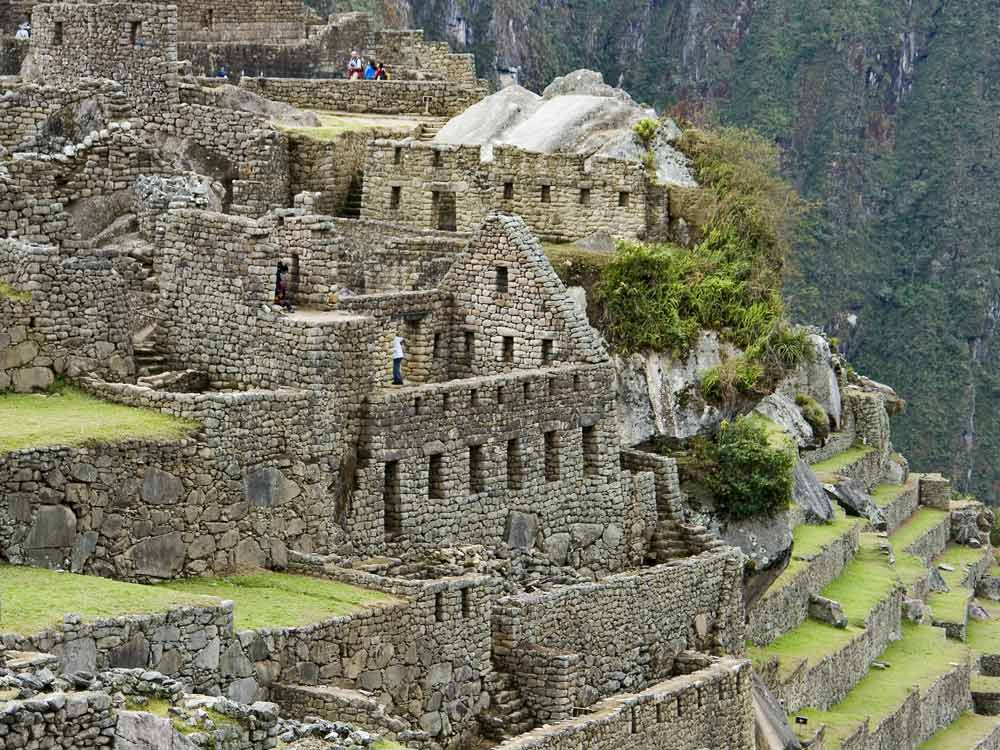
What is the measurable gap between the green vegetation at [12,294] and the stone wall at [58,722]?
9008 mm

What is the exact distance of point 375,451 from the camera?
30.7 meters

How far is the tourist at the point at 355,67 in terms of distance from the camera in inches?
1754

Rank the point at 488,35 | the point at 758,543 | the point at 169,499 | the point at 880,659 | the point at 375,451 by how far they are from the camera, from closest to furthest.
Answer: the point at 169,499 < the point at 375,451 < the point at 758,543 < the point at 880,659 < the point at 488,35

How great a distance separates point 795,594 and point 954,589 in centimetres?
1811

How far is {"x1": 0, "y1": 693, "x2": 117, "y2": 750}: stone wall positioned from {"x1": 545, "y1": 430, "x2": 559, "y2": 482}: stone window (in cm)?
1241

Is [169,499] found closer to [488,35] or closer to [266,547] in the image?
[266,547]

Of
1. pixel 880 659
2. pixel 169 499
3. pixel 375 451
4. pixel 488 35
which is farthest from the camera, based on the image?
pixel 488 35

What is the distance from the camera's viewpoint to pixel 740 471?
121 feet

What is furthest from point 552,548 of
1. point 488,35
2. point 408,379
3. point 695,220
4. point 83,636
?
point 488,35

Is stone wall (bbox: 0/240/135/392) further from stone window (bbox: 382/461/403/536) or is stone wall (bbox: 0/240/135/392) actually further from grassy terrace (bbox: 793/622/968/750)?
grassy terrace (bbox: 793/622/968/750)

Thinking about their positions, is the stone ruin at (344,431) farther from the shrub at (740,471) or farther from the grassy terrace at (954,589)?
the grassy terrace at (954,589)

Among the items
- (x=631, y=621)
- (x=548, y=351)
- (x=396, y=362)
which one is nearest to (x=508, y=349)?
(x=548, y=351)

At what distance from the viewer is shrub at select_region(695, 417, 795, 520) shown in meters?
36.9

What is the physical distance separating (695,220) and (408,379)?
6.66m
